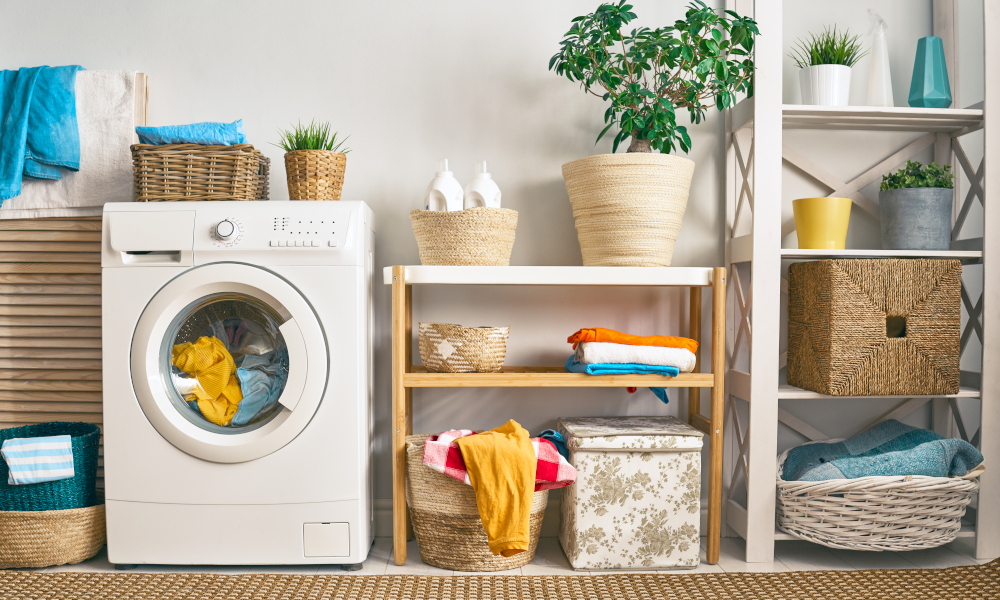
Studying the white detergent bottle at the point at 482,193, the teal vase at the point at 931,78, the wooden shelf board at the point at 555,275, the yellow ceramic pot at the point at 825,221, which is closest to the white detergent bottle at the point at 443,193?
the white detergent bottle at the point at 482,193

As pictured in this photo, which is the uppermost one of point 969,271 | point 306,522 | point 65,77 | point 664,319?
point 65,77

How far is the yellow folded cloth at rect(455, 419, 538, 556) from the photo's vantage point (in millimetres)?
1539

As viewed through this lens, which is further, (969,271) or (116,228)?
(969,271)

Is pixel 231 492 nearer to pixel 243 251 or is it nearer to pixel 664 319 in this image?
pixel 243 251

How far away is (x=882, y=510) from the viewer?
1.65m

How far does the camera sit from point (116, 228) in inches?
62.6

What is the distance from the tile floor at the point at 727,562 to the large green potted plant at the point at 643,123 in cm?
85

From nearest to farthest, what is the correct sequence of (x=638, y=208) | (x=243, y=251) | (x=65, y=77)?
(x=243, y=251) < (x=638, y=208) < (x=65, y=77)

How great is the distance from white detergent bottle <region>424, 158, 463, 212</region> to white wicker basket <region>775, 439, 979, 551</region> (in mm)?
1220

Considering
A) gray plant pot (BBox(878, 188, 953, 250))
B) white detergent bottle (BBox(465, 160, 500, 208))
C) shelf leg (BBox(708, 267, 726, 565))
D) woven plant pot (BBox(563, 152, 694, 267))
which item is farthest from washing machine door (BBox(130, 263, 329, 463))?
gray plant pot (BBox(878, 188, 953, 250))

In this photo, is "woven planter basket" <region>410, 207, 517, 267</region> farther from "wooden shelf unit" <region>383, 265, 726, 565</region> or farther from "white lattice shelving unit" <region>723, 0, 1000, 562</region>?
"white lattice shelving unit" <region>723, 0, 1000, 562</region>

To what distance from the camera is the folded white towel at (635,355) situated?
1678mm

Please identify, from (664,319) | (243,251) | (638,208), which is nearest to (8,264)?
(243,251)

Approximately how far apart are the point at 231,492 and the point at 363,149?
1.07 metres
